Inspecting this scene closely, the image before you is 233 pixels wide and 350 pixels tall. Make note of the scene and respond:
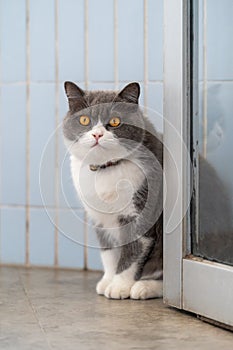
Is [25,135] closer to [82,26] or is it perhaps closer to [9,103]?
[9,103]

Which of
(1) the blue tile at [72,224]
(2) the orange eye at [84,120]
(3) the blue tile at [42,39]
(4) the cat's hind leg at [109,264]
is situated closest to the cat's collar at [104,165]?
(2) the orange eye at [84,120]

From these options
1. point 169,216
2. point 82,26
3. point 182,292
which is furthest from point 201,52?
point 82,26

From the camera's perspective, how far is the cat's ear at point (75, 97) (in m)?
1.82

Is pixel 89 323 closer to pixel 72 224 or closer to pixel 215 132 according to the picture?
pixel 215 132

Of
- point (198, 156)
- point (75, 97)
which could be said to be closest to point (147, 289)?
point (198, 156)

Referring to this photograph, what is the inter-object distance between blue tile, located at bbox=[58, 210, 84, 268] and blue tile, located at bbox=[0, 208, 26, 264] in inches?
5.2

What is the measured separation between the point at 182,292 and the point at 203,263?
12 centimetres

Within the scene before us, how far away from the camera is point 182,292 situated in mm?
1608

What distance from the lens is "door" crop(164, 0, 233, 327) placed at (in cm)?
149

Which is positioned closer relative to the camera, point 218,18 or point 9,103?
point 218,18

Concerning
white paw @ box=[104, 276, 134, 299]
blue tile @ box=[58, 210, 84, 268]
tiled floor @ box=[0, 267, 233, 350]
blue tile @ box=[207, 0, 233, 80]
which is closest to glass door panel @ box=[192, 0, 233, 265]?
blue tile @ box=[207, 0, 233, 80]

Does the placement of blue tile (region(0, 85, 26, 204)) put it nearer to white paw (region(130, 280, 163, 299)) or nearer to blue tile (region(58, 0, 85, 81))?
blue tile (region(58, 0, 85, 81))

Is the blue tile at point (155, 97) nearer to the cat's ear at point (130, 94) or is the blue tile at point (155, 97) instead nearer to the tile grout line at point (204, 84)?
the cat's ear at point (130, 94)

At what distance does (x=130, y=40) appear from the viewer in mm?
2207
